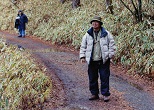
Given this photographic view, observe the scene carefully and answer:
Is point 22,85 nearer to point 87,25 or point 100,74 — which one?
point 100,74

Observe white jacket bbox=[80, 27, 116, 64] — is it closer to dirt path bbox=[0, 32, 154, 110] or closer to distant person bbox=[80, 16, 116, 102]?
distant person bbox=[80, 16, 116, 102]

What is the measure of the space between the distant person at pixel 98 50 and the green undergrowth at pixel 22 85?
1.50 meters

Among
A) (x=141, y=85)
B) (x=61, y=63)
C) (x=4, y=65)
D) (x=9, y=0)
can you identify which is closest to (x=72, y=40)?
(x=61, y=63)

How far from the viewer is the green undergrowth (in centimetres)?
702

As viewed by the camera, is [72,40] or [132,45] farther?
[72,40]

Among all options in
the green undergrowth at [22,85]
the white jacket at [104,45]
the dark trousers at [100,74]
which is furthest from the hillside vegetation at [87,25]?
the green undergrowth at [22,85]

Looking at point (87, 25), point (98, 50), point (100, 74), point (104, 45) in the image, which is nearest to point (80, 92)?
point (100, 74)

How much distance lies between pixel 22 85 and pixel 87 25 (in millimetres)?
7219

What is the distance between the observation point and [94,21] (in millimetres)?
6340

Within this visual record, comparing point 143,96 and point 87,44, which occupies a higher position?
point 87,44

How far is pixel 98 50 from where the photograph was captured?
21.4 ft

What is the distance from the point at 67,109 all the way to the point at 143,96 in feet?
7.82

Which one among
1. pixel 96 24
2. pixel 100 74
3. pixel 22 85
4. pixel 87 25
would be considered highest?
pixel 87 25

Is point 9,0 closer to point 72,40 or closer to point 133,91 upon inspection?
point 72,40
